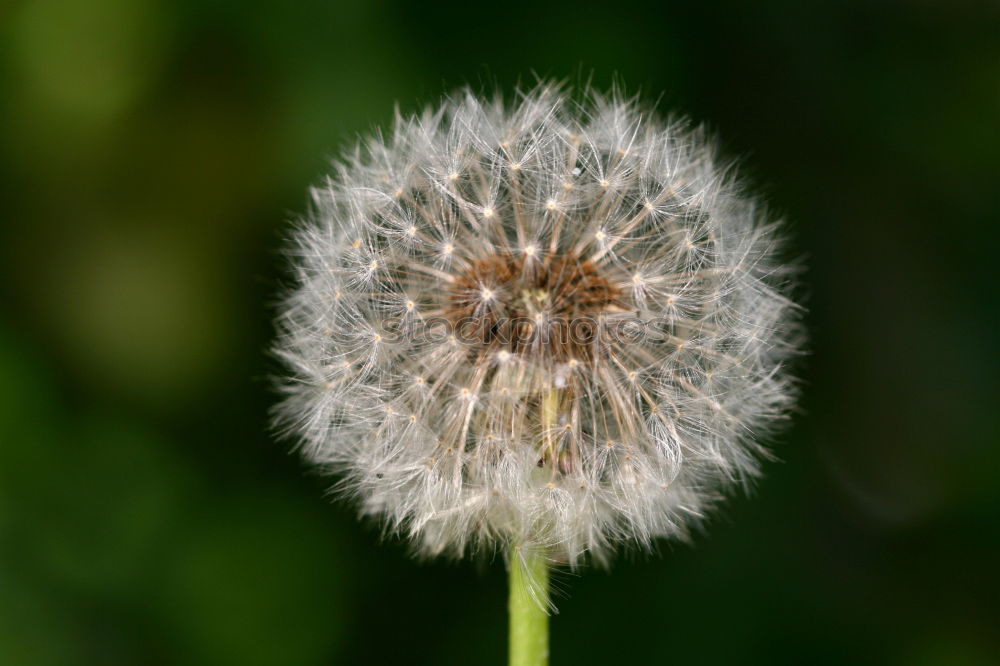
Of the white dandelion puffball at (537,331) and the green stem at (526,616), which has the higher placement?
the white dandelion puffball at (537,331)

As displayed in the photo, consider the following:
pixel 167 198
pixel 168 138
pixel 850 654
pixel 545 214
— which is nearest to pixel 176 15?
pixel 168 138

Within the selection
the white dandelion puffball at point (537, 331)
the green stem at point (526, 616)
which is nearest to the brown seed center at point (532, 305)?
the white dandelion puffball at point (537, 331)

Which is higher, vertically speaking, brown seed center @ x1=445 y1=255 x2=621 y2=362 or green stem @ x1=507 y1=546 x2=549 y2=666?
brown seed center @ x1=445 y1=255 x2=621 y2=362

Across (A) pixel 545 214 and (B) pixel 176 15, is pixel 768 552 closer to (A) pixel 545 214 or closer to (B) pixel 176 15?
(A) pixel 545 214

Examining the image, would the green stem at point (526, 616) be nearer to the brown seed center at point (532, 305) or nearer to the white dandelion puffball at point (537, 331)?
the white dandelion puffball at point (537, 331)

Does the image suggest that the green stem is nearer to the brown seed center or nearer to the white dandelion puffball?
the white dandelion puffball

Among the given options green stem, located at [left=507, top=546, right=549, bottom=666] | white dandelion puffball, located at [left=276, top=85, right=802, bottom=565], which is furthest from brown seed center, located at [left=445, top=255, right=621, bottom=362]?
green stem, located at [left=507, top=546, right=549, bottom=666]

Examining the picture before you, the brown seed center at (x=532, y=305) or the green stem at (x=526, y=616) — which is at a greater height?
the brown seed center at (x=532, y=305)
